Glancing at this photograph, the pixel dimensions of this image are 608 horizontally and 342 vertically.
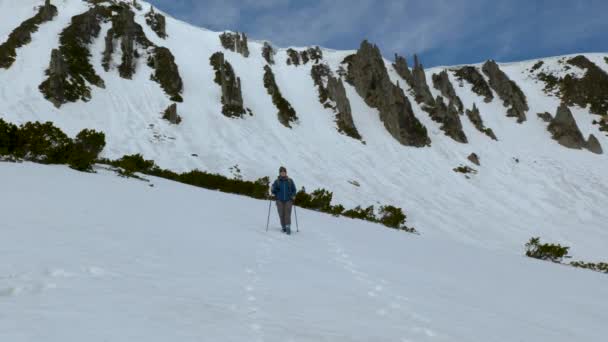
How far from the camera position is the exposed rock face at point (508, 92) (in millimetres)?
64588

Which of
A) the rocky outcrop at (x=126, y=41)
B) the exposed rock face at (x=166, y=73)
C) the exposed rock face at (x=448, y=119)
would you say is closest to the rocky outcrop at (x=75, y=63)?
the rocky outcrop at (x=126, y=41)

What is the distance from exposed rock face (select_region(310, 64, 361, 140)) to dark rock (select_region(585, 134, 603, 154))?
36.2 m

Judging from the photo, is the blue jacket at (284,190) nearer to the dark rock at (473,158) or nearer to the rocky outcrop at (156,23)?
the dark rock at (473,158)

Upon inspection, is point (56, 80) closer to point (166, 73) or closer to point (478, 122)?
point (166, 73)

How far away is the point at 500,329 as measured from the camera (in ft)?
13.6

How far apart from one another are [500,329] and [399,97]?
51559 mm

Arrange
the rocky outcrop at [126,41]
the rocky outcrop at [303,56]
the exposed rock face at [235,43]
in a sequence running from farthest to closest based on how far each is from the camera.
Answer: the rocky outcrop at [303,56], the exposed rock face at [235,43], the rocky outcrop at [126,41]

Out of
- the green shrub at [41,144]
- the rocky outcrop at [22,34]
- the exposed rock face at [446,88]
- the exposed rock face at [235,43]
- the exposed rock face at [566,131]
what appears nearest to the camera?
the green shrub at [41,144]

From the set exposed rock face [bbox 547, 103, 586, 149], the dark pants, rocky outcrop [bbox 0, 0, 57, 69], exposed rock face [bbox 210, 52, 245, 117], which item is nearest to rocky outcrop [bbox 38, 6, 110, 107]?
rocky outcrop [bbox 0, 0, 57, 69]

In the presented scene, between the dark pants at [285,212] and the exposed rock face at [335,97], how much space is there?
34961 mm

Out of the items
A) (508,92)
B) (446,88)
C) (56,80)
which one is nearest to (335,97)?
(446,88)

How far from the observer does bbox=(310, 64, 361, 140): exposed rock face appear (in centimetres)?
4635

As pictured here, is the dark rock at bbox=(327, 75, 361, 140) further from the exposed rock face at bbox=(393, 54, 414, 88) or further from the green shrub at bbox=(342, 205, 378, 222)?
the green shrub at bbox=(342, 205, 378, 222)

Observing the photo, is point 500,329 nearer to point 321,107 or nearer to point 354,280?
point 354,280
